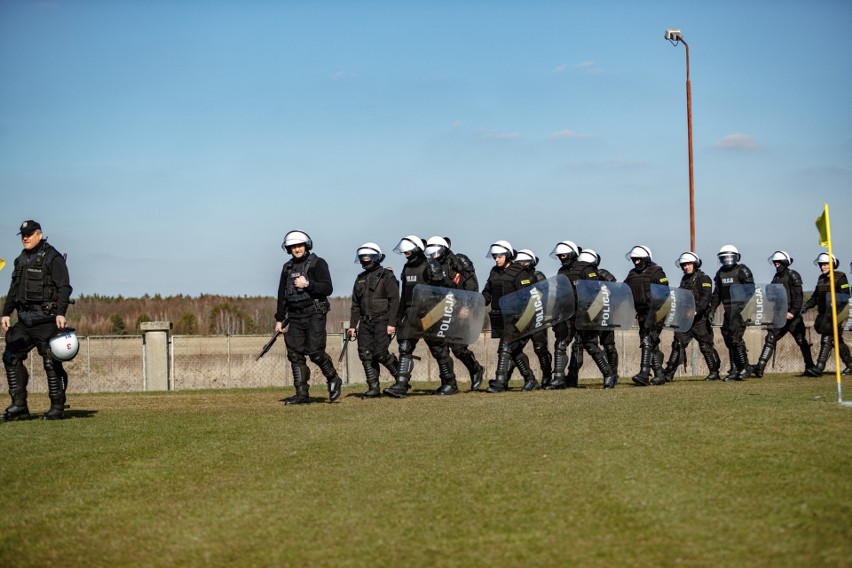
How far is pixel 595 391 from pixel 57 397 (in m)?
7.46

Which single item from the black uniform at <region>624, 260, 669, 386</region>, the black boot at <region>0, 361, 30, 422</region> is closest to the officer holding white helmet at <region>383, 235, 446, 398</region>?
the black uniform at <region>624, 260, 669, 386</region>

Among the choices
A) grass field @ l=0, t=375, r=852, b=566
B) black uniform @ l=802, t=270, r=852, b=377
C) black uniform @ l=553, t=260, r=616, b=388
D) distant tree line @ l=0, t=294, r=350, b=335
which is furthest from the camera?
distant tree line @ l=0, t=294, r=350, b=335

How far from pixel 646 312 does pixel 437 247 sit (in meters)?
4.05

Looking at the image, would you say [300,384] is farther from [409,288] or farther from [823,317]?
[823,317]

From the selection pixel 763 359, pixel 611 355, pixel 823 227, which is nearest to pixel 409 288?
pixel 611 355

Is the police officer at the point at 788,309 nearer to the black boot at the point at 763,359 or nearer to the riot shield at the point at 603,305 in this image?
the black boot at the point at 763,359

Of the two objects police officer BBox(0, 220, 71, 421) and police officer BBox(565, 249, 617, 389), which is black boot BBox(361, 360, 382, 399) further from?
police officer BBox(0, 220, 71, 421)

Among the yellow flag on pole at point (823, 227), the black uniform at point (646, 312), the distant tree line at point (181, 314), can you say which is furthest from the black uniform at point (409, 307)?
the distant tree line at point (181, 314)

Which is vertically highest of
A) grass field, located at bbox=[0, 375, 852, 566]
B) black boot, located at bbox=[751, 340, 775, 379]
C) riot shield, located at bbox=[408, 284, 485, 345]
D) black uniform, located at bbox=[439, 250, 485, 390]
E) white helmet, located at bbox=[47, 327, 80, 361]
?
black uniform, located at bbox=[439, 250, 485, 390]

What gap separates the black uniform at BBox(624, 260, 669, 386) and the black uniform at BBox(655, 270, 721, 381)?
0.83m

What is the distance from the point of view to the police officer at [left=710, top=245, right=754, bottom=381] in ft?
63.6

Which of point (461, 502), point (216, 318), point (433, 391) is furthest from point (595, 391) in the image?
point (216, 318)

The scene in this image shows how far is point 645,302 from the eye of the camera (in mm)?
18047

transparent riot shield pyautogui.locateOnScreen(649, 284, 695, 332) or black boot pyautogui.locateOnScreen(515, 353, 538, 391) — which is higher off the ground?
transparent riot shield pyautogui.locateOnScreen(649, 284, 695, 332)
